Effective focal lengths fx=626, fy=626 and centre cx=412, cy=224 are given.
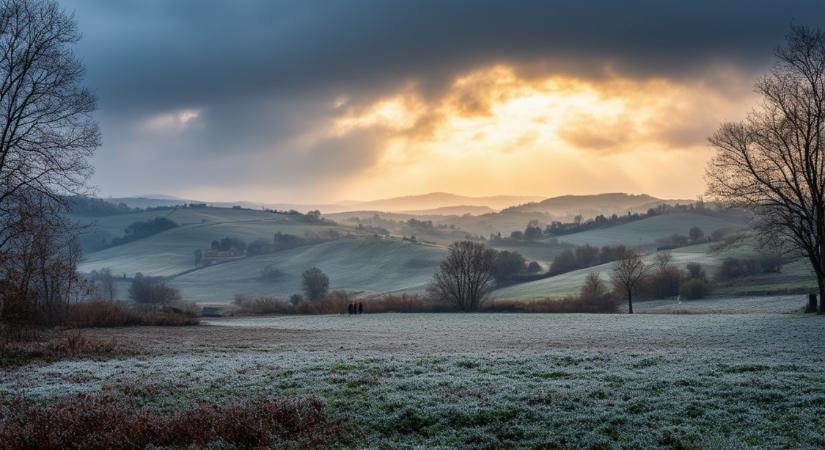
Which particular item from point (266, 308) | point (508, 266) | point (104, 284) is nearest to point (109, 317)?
point (266, 308)

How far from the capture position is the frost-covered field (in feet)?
45.4

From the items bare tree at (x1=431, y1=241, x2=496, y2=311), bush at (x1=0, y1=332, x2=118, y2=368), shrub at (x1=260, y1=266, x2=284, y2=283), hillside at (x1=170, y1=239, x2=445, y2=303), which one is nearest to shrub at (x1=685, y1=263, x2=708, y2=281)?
bare tree at (x1=431, y1=241, x2=496, y2=311)

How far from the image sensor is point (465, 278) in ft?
287

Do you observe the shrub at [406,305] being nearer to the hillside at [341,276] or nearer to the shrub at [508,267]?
the shrub at [508,267]

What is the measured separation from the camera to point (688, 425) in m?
14.1

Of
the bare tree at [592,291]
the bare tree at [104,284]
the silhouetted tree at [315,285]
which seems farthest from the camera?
the bare tree at [104,284]

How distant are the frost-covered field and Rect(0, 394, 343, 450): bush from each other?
1.10 metres

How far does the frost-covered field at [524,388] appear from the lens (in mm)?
13844

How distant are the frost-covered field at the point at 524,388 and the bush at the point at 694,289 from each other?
6923cm

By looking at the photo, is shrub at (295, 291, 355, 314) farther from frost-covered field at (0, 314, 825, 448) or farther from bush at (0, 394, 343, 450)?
bush at (0, 394, 343, 450)

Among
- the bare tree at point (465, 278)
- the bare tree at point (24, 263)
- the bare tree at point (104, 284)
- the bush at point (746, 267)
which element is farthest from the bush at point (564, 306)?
the bare tree at point (104, 284)

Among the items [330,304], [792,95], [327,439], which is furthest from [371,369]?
[330,304]

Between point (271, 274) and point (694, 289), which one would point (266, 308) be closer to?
point (694, 289)

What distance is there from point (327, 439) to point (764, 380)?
12.4 metres
